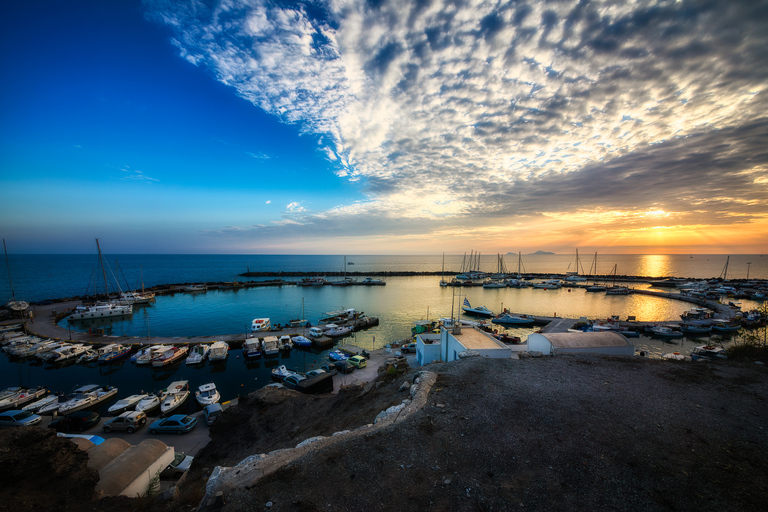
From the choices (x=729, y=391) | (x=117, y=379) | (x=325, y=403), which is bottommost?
(x=117, y=379)

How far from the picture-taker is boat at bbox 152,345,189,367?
97.1ft

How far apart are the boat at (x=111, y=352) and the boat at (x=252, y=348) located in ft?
42.5

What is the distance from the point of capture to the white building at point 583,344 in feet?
59.0

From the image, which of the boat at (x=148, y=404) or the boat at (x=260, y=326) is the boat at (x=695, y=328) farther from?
the boat at (x=148, y=404)

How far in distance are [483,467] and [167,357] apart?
3476 cm

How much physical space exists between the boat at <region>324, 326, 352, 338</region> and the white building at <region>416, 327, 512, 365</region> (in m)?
17.8

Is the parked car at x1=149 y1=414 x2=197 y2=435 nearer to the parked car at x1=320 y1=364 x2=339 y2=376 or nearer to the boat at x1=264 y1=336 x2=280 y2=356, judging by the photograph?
the parked car at x1=320 y1=364 x2=339 y2=376

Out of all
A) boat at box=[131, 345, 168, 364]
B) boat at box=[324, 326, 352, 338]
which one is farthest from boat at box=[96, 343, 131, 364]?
boat at box=[324, 326, 352, 338]

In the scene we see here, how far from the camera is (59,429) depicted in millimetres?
17469

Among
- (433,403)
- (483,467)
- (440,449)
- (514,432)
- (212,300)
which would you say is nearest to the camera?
(483,467)

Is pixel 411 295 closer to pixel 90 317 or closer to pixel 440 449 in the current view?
pixel 90 317

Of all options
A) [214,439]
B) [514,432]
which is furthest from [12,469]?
[514,432]

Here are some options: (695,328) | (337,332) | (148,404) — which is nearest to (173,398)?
(148,404)

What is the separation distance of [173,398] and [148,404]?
148 cm
